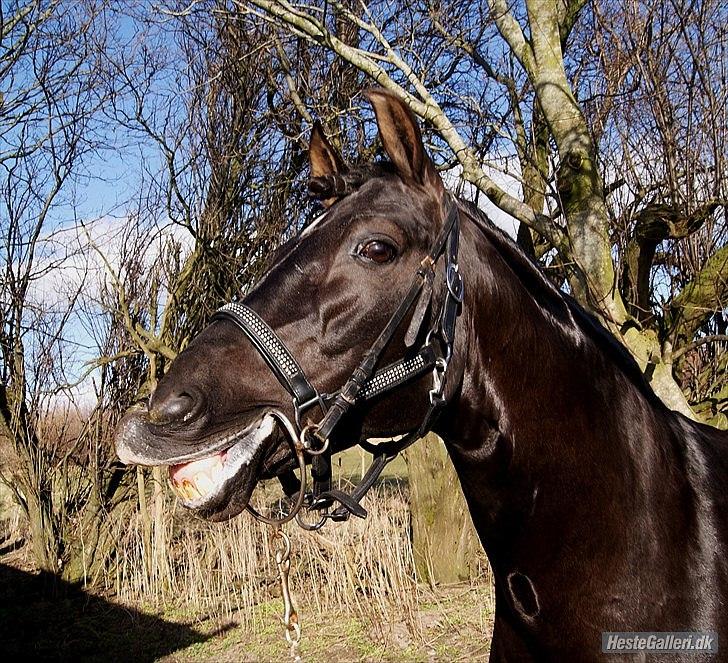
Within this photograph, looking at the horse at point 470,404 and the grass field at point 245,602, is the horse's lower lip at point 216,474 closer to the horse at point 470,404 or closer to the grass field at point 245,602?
the horse at point 470,404

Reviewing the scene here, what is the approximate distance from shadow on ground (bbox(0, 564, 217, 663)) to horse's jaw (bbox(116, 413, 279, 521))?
572 centimetres

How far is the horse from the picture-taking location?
5.09 feet

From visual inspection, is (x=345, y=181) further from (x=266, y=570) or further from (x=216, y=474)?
(x=266, y=570)

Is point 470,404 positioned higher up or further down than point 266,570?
higher up

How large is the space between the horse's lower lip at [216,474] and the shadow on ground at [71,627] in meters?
5.72

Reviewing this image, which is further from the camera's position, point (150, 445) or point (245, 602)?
point (245, 602)

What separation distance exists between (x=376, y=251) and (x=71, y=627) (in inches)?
286

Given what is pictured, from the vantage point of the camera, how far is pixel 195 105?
27.8 feet

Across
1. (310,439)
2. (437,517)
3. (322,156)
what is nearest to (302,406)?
(310,439)

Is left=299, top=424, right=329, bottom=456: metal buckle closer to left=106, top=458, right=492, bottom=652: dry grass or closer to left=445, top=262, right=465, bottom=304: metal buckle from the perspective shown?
left=445, top=262, right=465, bottom=304: metal buckle

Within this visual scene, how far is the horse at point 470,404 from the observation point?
5.09ft

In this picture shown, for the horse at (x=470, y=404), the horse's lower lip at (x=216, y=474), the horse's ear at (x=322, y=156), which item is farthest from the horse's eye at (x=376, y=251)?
the horse's lower lip at (x=216, y=474)

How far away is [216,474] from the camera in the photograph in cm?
149

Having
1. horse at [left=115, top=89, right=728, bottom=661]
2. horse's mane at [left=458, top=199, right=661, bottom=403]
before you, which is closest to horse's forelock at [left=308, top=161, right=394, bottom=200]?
horse at [left=115, top=89, right=728, bottom=661]
